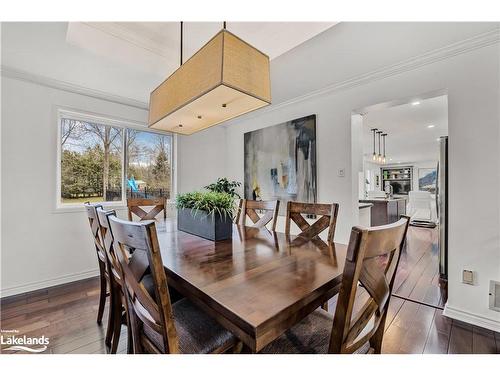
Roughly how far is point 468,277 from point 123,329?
9.42ft

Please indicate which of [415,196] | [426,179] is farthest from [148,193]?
[426,179]

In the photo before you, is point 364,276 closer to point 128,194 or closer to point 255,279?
point 255,279

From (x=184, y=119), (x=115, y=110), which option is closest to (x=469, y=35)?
(x=184, y=119)

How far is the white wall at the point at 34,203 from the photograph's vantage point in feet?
7.79

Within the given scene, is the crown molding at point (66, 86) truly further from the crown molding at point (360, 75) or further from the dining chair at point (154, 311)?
the dining chair at point (154, 311)

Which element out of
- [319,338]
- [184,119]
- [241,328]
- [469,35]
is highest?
[469,35]

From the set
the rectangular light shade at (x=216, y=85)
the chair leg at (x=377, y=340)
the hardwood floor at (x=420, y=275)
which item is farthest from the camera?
the hardwood floor at (x=420, y=275)

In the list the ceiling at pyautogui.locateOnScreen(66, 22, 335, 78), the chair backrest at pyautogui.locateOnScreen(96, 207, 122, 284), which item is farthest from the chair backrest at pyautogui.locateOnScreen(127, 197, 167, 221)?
the ceiling at pyautogui.locateOnScreen(66, 22, 335, 78)

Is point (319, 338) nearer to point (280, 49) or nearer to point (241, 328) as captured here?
point (241, 328)

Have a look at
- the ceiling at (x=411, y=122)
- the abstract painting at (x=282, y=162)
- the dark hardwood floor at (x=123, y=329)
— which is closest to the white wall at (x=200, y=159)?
the abstract painting at (x=282, y=162)

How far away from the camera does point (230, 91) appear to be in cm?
143

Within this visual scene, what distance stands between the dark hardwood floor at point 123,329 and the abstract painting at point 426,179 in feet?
33.0

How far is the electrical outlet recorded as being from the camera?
1.91m
